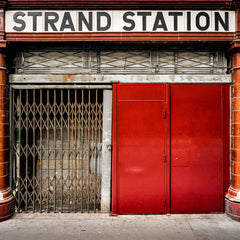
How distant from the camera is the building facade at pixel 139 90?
4617 millimetres

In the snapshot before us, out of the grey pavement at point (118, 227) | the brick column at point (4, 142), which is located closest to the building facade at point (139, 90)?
the brick column at point (4, 142)

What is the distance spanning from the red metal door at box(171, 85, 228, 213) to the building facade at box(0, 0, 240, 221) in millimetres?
22

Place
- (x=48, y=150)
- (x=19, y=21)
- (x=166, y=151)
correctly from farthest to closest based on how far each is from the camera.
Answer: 1. (x=48, y=150)
2. (x=166, y=151)
3. (x=19, y=21)

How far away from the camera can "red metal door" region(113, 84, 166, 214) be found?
4.79 metres

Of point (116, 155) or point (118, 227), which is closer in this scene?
point (118, 227)

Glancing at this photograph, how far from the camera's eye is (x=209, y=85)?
191 inches

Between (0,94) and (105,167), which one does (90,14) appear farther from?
(105,167)

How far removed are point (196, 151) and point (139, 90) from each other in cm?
187

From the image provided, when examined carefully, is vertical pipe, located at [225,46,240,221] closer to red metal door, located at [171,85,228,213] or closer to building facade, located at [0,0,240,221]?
building facade, located at [0,0,240,221]

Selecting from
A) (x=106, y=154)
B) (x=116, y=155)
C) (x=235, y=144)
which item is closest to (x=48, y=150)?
(x=106, y=154)

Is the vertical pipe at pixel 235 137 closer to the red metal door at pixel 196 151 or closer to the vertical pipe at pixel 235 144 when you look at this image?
the vertical pipe at pixel 235 144

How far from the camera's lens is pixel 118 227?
14.1ft

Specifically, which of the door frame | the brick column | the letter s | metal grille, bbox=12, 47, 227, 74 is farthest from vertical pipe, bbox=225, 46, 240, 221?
the brick column

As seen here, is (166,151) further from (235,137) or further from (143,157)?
(235,137)
